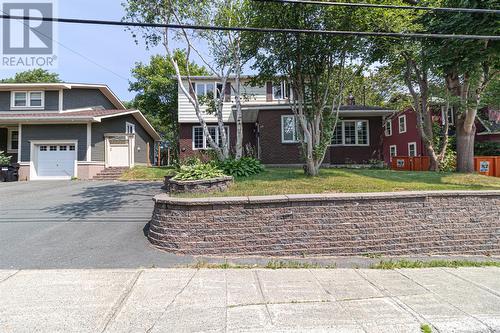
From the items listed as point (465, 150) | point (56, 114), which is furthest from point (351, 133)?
point (56, 114)

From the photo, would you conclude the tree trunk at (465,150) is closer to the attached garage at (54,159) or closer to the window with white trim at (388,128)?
the window with white trim at (388,128)

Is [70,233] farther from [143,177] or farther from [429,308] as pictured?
[143,177]

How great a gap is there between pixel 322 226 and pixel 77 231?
18.4 feet

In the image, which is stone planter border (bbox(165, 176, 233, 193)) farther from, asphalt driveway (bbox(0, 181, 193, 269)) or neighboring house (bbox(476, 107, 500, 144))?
neighboring house (bbox(476, 107, 500, 144))

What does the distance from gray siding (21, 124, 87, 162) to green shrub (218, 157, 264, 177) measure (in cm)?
1155

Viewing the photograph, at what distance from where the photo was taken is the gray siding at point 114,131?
1762 cm

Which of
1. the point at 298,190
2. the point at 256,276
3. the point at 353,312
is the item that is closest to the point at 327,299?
the point at 353,312

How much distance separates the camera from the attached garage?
17.2m

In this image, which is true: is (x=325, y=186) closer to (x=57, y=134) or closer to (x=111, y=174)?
(x=111, y=174)

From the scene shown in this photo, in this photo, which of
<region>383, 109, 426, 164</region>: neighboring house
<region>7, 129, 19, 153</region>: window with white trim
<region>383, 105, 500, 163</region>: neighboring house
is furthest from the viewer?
<region>383, 109, 426, 164</region>: neighboring house

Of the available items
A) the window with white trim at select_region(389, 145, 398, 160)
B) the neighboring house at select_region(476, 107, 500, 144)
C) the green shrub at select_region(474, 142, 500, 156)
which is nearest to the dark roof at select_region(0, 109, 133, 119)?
the window with white trim at select_region(389, 145, 398, 160)

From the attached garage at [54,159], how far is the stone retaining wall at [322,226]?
14.2 m

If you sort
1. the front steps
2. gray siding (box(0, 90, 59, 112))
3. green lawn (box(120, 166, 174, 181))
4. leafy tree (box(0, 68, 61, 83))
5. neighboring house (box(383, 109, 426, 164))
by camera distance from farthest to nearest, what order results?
1. leafy tree (box(0, 68, 61, 83))
2. neighboring house (box(383, 109, 426, 164))
3. gray siding (box(0, 90, 59, 112))
4. the front steps
5. green lawn (box(120, 166, 174, 181))

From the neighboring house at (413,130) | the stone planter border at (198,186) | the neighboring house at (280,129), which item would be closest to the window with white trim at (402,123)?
the neighboring house at (413,130)
